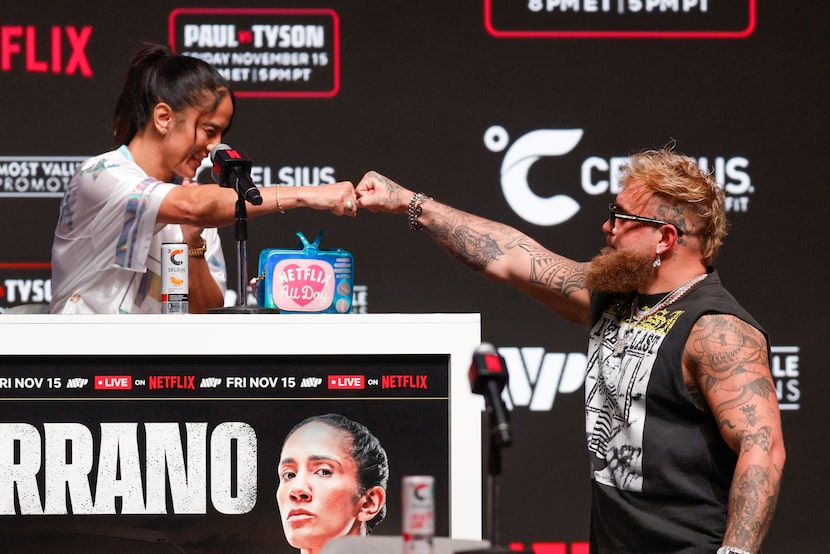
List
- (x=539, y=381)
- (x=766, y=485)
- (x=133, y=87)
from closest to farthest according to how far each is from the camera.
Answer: (x=766, y=485), (x=133, y=87), (x=539, y=381)

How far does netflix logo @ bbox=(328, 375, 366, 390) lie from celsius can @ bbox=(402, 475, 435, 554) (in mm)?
821

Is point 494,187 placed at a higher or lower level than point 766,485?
higher

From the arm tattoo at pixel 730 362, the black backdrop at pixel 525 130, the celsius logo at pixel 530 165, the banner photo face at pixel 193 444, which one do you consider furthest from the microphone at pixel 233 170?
the celsius logo at pixel 530 165

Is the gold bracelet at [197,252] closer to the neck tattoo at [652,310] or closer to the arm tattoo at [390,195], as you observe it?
the arm tattoo at [390,195]

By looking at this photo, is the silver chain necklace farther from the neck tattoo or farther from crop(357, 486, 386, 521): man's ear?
crop(357, 486, 386, 521): man's ear

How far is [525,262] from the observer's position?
2.66 metres

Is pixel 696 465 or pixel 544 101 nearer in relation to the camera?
pixel 696 465

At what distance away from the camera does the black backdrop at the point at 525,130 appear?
3.96 meters

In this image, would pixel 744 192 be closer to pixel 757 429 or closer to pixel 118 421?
pixel 757 429

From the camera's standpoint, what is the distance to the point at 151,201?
2.65 metres

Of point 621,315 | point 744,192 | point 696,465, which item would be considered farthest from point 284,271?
point 744,192

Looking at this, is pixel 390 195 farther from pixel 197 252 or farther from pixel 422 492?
pixel 422 492

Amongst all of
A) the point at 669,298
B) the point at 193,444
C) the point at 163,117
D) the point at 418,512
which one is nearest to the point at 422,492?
the point at 418,512

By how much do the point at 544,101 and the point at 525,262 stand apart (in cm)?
150
